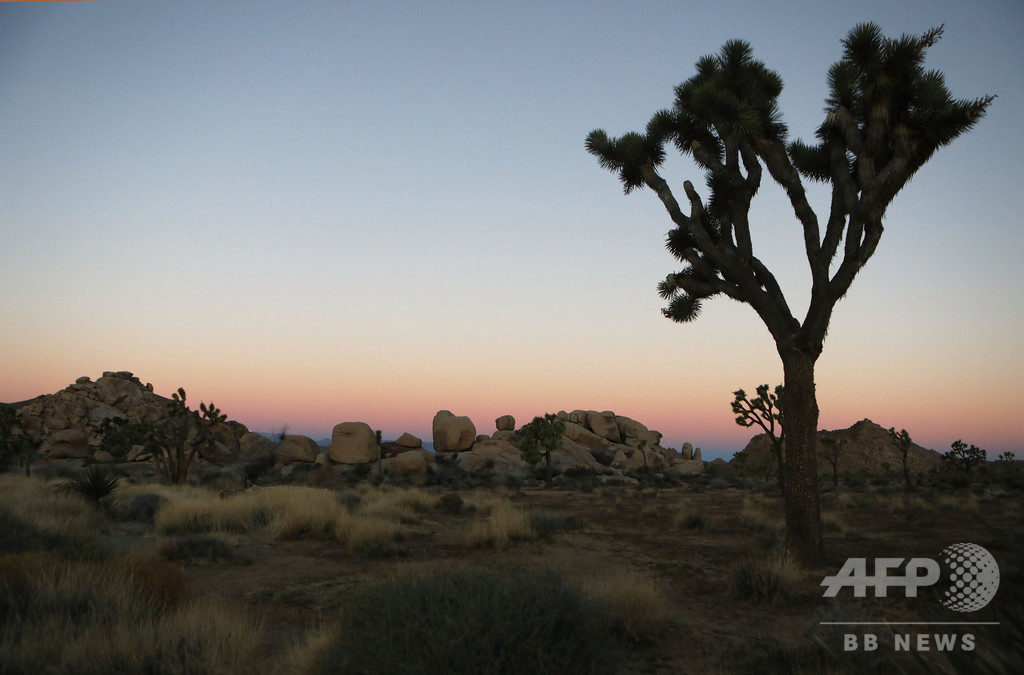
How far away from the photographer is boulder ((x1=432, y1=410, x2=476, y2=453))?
49.7m

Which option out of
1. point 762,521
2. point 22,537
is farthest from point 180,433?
point 762,521

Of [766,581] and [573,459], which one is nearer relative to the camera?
[766,581]

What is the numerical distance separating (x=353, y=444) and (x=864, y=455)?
192 feet

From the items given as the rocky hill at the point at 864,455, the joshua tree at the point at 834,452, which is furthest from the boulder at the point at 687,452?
the joshua tree at the point at 834,452

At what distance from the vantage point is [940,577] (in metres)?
8.82

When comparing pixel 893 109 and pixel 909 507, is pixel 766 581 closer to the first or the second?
pixel 893 109

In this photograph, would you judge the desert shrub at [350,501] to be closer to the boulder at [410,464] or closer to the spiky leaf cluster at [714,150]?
the spiky leaf cluster at [714,150]

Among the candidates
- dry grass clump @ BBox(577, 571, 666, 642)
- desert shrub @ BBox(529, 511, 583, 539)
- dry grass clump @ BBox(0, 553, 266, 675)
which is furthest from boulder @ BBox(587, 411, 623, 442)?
dry grass clump @ BBox(0, 553, 266, 675)

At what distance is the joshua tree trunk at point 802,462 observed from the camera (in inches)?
378

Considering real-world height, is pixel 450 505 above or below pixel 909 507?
below

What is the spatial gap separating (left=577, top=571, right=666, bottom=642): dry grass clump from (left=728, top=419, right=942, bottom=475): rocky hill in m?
61.5

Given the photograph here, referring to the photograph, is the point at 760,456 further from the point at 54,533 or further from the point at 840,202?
the point at 54,533

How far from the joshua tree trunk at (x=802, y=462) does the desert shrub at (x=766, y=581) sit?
1623mm

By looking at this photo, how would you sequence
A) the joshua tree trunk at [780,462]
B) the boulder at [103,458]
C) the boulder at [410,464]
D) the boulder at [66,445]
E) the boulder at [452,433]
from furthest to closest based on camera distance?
the boulder at [452,433], the boulder at [66,445], the boulder at [103,458], the boulder at [410,464], the joshua tree trunk at [780,462]
